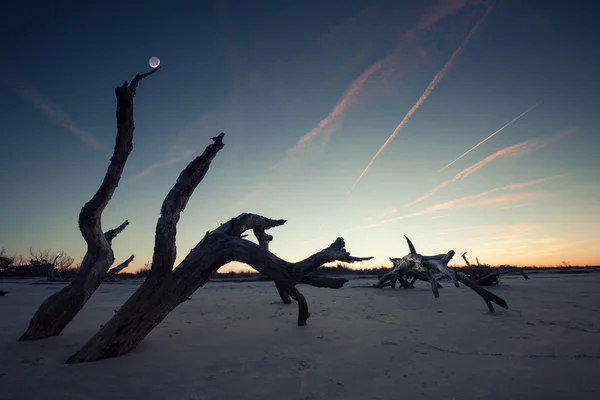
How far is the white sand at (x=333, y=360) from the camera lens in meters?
2.43

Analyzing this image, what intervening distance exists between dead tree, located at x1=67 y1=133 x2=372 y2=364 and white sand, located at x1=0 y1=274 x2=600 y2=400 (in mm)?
232

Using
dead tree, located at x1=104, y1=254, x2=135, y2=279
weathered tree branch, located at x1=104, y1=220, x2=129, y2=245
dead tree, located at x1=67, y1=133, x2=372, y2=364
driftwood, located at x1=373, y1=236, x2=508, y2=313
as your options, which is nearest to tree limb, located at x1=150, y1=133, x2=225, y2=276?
dead tree, located at x1=67, y1=133, x2=372, y2=364

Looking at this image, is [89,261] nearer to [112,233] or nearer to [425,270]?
[112,233]

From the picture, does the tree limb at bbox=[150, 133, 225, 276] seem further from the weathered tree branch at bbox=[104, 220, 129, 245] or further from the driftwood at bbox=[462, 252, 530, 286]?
the driftwood at bbox=[462, 252, 530, 286]

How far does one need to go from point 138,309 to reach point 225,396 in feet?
5.37

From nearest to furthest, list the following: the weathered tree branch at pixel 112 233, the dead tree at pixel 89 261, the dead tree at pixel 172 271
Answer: the dead tree at pixel 172 271
the dead tree at pixel 89 261
the weathered tree branch at pixel 112 233

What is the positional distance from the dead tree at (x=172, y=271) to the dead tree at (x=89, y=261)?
99 centimetres

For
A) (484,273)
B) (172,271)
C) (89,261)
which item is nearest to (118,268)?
(89,261)

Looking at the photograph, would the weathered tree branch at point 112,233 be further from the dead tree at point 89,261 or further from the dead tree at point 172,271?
the dead tree at point 172,271

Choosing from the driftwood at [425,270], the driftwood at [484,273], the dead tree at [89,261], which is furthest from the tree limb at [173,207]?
the driftwood at [484,273]

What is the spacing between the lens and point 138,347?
3619 millimetres

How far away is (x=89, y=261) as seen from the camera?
14.1 feet

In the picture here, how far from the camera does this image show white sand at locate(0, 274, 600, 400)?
95.5 inches

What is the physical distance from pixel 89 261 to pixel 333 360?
144 inches
